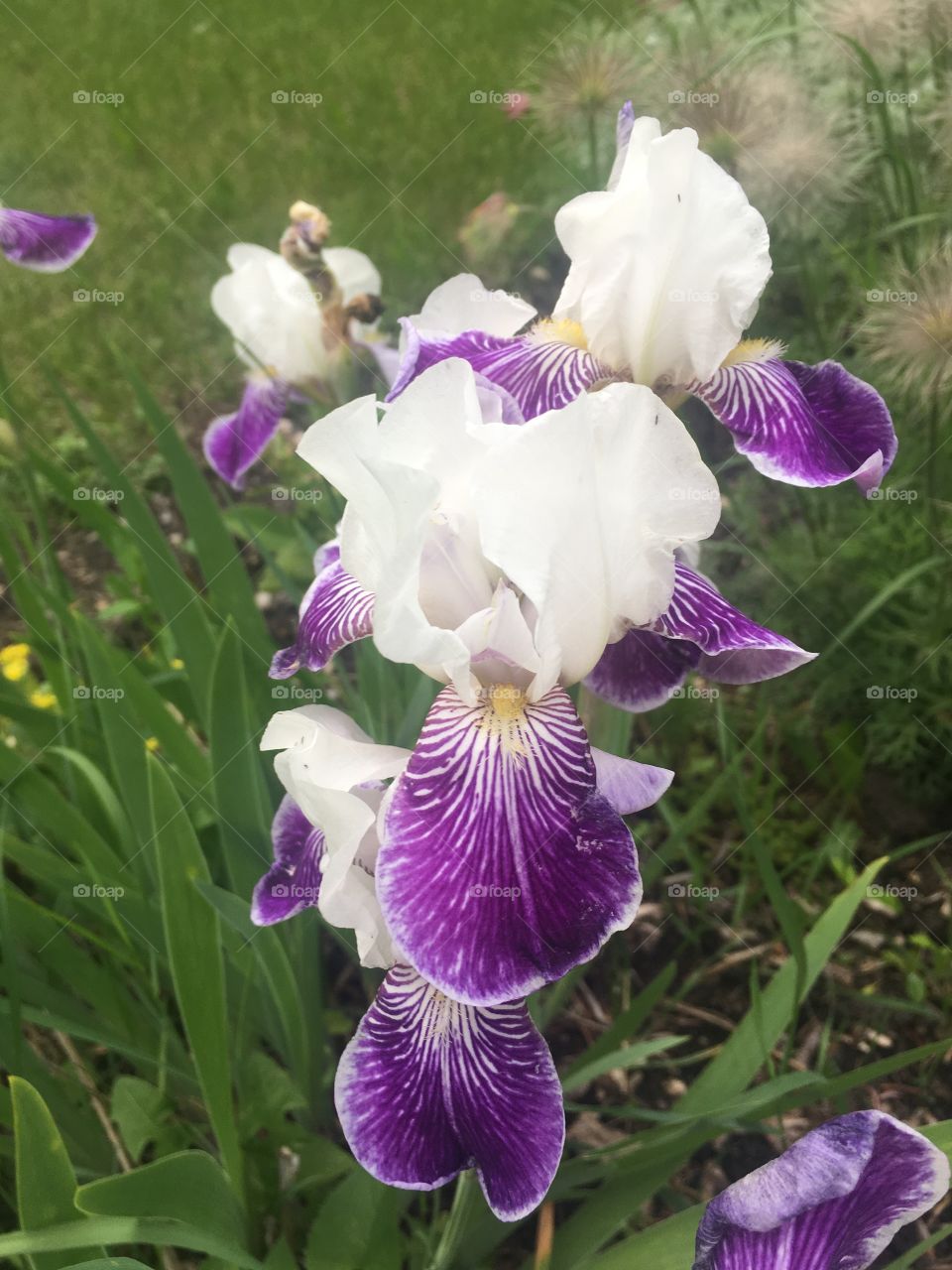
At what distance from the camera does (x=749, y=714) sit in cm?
244

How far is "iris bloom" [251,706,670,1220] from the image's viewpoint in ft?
3.11

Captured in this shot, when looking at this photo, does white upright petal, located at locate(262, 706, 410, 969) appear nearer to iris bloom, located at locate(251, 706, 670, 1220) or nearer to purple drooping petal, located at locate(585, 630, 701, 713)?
iris bloom, located at locate(251, 706, 670, 1220)

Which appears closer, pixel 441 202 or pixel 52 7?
pixel 441 202

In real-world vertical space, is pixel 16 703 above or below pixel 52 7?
below

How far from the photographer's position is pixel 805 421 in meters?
1.25

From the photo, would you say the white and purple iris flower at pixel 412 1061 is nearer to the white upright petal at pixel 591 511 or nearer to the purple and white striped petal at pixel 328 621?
the purple and white striped petal at pixel 328 621

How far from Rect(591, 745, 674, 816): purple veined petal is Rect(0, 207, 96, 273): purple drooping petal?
1.63 meters

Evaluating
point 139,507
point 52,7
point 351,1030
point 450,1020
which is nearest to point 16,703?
point 139,507

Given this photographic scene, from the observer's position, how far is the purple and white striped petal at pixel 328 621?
1.08 metres

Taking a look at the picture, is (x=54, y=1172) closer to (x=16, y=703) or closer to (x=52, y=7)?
(x=16, y=703)

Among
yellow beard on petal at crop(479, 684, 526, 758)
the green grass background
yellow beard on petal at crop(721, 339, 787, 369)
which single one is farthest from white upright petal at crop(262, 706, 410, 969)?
the green grass background

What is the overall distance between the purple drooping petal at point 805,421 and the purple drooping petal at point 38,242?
4.62ft

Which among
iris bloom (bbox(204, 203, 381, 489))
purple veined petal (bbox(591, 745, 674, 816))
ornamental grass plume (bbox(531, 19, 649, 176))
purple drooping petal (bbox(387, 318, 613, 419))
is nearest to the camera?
purple veined petal (bbox(591, 745, 674, 816))

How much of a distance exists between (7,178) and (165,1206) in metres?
4.13
